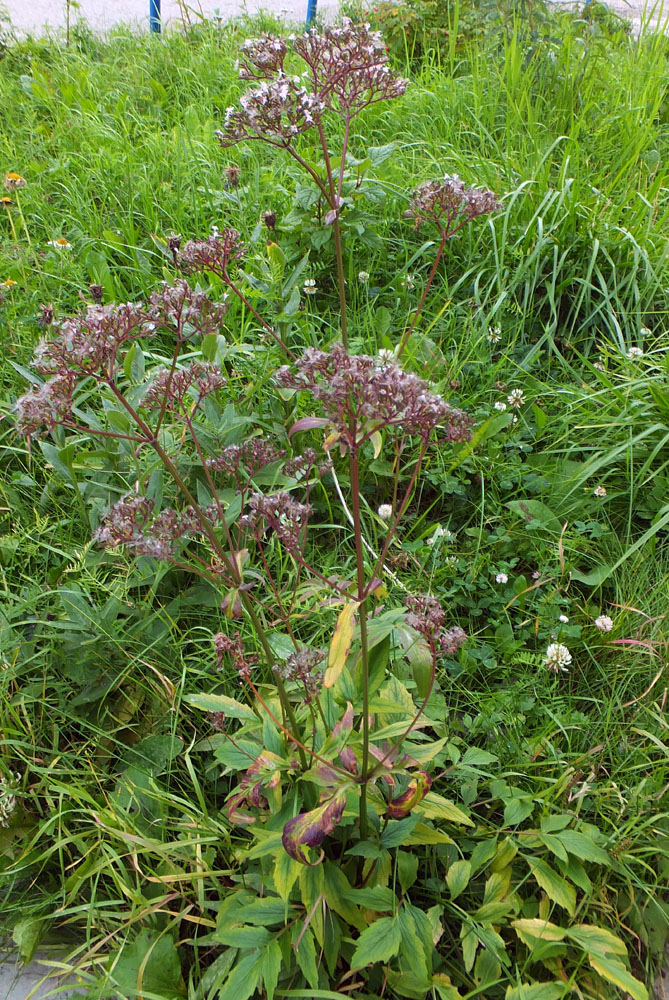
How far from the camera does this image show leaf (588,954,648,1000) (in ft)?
4.87

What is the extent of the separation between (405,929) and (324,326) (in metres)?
2.26

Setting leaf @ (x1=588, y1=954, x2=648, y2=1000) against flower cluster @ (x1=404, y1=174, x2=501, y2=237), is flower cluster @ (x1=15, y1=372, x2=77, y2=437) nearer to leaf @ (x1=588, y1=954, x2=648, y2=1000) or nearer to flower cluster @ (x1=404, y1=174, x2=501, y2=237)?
flower cluster @ (x1=404, y1=174, x2=501, y2=237)

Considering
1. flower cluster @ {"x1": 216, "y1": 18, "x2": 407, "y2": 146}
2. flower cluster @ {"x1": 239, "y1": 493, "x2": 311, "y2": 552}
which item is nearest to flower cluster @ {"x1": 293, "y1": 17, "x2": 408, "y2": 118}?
flower cluster @ {"x1": 216, "y1": 18, "x2": 407, "y2": 146}

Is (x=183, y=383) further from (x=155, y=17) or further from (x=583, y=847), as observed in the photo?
(x=155, y=17)

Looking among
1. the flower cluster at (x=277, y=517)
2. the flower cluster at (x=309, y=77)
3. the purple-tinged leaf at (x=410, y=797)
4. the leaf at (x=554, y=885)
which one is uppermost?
the flower cluster at (x=309, y=77)

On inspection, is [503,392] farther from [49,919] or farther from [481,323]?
[49,919]

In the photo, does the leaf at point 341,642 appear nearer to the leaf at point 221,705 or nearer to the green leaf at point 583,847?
the leaf at point 221,705

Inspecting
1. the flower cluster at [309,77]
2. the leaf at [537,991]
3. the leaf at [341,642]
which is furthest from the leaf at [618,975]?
the flower cluster at [309,77]

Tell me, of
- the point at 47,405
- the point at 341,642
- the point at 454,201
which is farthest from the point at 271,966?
the point at 454,201

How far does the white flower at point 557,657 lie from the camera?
6.48ft

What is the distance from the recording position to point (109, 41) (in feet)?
17.6

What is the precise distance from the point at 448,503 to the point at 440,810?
1146 mm

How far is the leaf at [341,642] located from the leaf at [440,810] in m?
0.51

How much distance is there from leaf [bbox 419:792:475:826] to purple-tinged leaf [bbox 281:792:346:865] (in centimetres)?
35
